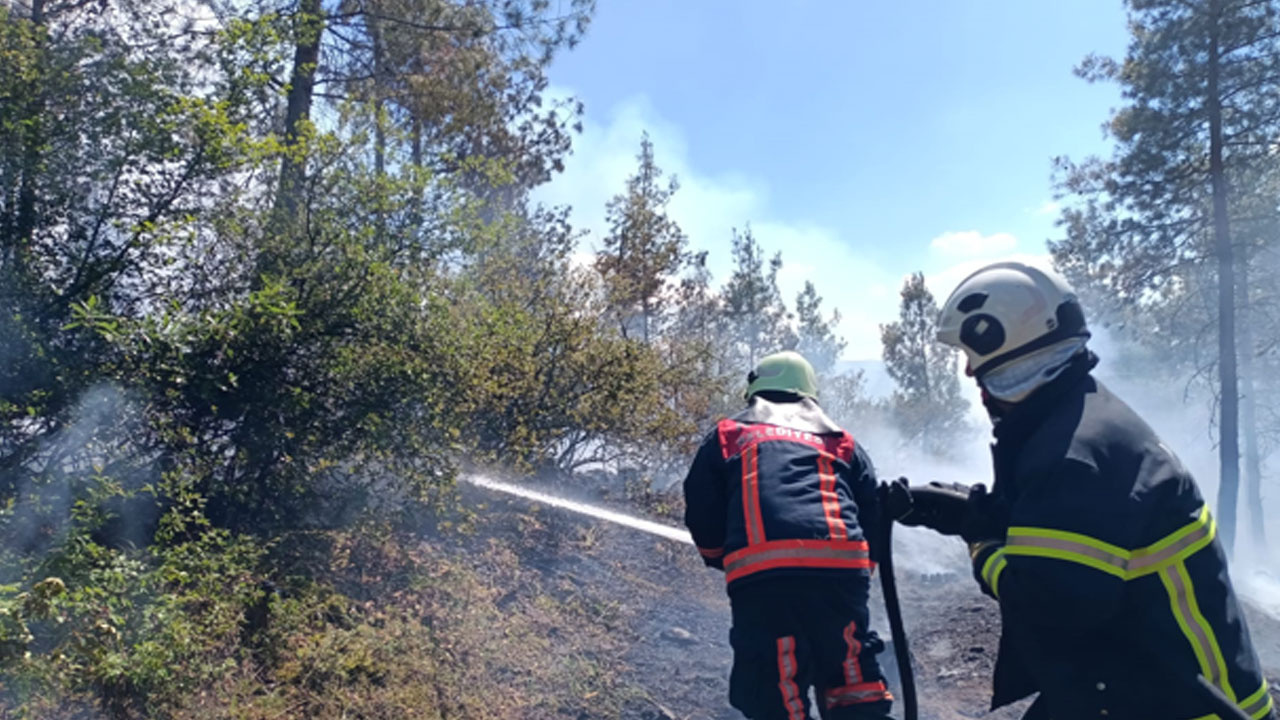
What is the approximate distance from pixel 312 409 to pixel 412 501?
1.10 meters

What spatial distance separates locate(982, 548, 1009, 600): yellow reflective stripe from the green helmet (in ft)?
4.91

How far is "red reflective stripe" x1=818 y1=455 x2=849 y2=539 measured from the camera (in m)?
3.14

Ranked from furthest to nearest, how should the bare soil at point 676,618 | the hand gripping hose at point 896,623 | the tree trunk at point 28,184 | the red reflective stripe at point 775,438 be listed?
the bare soil at point 676,618 → the tree trunk at point 28,184 → the red reflective stripe at point 775,438 → the hand gripping hose at point 896,623

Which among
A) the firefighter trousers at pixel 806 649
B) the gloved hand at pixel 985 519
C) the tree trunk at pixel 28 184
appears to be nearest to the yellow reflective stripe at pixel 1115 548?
the gloved hand at pixel 985 519

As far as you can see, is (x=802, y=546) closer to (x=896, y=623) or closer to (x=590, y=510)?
(x=896, y=623)

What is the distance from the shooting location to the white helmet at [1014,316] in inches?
94.3

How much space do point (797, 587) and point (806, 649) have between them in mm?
233

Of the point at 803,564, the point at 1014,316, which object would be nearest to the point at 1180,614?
the point at 1014,316

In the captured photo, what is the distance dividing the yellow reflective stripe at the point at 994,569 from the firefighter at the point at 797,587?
2.79ft

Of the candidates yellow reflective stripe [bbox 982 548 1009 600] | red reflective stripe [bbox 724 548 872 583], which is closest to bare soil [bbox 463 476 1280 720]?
red reflective stripe [bbox 724 548 872 583]

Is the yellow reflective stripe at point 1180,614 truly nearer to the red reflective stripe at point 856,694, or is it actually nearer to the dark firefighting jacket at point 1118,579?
the dark firefighting jacket at point 1118,579

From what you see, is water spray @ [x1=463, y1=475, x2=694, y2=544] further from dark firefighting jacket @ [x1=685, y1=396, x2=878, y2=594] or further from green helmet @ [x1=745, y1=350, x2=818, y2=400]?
dark firefighting jacket @ [x1=685, y1=396, x2=878, y2=594]

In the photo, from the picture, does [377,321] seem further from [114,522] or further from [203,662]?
[203,662]

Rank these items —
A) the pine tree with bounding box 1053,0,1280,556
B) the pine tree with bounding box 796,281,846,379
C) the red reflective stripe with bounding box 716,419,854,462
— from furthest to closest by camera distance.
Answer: the pine tree with bounding box 796,281,846,379
the pine tree with bounding box 1053,0,1280,556
the red reflective stripe with bounding box 716,419,854,462
